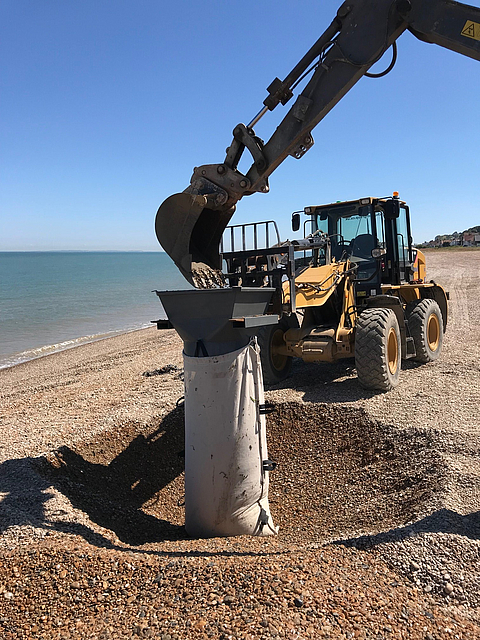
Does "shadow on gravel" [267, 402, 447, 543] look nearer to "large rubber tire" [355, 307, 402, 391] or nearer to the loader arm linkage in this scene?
"large rubber tire" [355, 307, 402, 391]

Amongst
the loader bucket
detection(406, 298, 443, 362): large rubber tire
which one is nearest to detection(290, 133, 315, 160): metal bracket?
the loader bucket

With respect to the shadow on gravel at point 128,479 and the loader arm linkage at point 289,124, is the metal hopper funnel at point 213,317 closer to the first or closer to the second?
the loader arm linkage at point 289,124

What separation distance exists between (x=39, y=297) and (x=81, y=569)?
41.8 metres

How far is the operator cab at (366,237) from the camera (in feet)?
29.4

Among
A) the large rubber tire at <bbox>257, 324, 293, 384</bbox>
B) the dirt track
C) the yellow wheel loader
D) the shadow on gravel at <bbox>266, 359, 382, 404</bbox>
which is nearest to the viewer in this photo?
the dirt track

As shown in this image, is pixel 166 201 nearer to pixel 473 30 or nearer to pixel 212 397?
pixel 212 397

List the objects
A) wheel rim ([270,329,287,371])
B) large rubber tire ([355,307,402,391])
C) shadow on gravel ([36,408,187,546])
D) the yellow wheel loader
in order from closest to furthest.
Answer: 1. shadow on gravel ([36,408,187,546])
2. the yellow wheel loader
3. large rubber tire ([355,307,402,391])
4. wheel rim ([270,329,287,371])

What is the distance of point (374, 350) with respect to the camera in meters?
7.45

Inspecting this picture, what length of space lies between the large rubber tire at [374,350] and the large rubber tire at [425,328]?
184cm

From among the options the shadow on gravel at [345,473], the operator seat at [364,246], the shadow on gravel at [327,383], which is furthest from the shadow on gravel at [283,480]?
the operator seat at [364,246]

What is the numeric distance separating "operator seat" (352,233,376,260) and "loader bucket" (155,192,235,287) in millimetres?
3943

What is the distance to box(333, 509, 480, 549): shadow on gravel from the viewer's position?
390 centimetres

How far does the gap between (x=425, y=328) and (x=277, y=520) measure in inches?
214

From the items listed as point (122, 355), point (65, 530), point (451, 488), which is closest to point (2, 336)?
point (122, 355)
